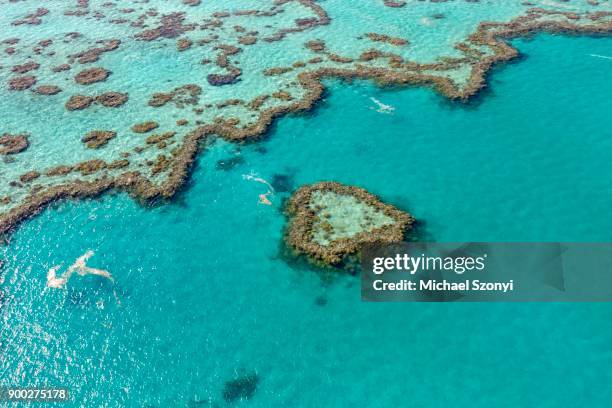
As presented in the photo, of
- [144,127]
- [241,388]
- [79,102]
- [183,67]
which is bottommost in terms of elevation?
[241,388]

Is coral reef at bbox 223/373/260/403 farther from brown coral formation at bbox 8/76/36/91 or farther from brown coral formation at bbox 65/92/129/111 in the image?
brown coral formation at bbox 8/76/36/91

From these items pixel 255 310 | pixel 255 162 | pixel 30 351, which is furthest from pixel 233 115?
pixel 30 351

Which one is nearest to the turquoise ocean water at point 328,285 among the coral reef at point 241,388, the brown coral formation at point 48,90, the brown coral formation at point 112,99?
the coral reef at point 241,388

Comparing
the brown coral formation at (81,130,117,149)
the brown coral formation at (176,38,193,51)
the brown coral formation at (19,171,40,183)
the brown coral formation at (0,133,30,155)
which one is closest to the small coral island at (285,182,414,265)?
the brown coral formation at (81,130,117,149)

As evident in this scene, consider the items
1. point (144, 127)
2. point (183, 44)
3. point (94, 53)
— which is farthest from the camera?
point (183, 44)

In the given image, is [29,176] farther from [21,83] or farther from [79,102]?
[21,83]

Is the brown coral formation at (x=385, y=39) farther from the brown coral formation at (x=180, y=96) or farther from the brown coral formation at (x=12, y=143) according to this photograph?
the brown coral formation at (x=12, y=143)

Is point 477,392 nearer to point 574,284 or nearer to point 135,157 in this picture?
point 574,284

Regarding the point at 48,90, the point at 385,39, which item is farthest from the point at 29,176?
the point at 385,39
